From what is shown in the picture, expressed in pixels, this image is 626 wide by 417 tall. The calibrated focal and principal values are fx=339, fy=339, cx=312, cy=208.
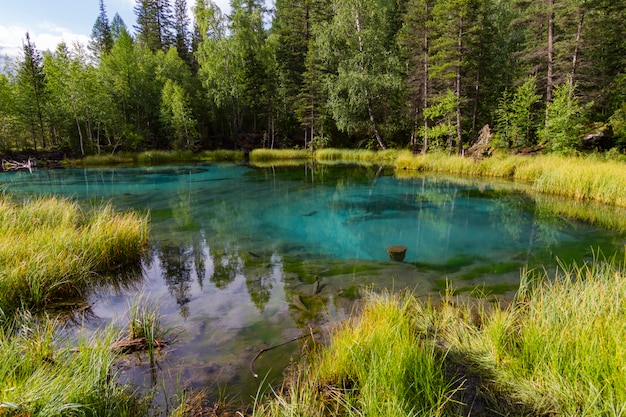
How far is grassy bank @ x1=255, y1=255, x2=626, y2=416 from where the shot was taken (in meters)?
2.38

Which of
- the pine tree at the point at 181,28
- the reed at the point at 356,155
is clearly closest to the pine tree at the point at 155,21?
the pine tree at the point at 181,28

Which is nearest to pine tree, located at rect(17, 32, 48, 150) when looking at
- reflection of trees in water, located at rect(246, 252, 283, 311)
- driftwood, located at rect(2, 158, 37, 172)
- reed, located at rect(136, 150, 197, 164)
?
driftwood, located at rect(2, 158, 37, 172)

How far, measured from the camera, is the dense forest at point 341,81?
2238cm

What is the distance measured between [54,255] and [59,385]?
12.1 feet

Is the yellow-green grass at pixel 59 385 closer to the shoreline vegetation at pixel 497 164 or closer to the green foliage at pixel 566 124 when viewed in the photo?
the shoreline vegetation at pixel 497 164

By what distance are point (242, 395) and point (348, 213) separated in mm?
9124

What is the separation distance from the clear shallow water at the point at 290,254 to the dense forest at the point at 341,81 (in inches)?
476

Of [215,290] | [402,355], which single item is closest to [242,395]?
[402,355]

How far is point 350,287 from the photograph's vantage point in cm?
586

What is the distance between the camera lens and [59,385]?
222cm

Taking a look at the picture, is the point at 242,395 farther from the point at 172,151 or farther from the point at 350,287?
the point at 172,151

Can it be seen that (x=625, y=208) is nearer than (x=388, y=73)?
Yes

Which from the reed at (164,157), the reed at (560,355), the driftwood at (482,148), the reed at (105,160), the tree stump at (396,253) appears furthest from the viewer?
the reed at (164,157)

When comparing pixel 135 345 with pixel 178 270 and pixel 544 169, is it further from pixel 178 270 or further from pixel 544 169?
pixel 544 169
